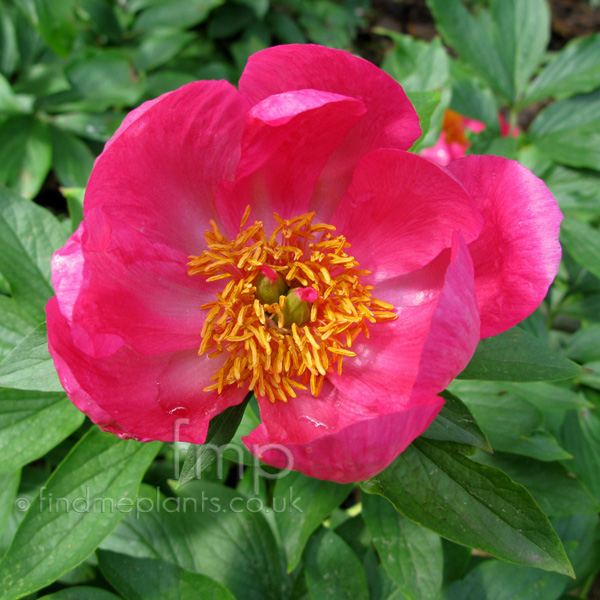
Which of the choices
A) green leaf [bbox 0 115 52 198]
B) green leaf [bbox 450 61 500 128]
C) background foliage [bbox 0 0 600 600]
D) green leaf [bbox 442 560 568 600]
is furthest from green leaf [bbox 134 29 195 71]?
green leaf [bbox 442 560 568 600]

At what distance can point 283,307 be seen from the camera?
1368 millimetres

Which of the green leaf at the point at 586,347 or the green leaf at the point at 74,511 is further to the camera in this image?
the green leaf at the point at 586,347

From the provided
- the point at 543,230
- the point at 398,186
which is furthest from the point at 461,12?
the point at 543,230

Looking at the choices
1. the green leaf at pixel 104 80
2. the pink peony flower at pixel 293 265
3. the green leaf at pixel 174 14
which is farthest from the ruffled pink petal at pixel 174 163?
the green leaf at pixel 174 14

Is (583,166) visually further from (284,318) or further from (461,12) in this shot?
(284,318)

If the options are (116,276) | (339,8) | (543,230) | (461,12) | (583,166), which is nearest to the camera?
(543,230)

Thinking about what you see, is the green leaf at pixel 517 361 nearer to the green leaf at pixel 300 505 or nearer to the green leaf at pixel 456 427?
the green leaf at pixel 456 427

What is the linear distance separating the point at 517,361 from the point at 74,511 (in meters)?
1.12

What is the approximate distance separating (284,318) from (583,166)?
5.02 ft

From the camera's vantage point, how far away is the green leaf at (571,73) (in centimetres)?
231

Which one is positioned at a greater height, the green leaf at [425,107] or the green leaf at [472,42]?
the green leaf at [425,107]

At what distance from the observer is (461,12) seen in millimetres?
2375

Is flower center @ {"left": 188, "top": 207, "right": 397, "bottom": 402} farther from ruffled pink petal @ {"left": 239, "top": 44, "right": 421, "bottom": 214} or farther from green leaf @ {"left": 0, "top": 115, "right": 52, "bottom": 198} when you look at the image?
green leaf @ {"left": 0, "top": 115, "right": 52, "bottom": 198}

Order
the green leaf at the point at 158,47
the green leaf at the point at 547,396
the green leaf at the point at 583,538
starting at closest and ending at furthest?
the green leaf at the point at 547,396
the green leaf at the point at 583,538
the green leaf at the point at 158,47
